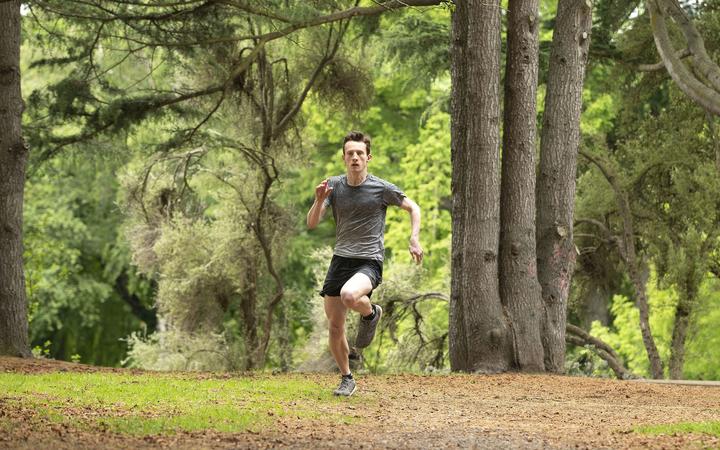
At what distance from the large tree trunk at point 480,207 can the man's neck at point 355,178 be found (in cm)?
378

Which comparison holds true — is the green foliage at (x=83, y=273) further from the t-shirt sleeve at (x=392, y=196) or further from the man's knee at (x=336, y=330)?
the t-shirt sleeve at (x=392, y=196)

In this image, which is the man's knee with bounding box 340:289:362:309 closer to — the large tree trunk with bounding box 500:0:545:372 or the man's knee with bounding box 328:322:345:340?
the man's knee with bounding box 328:322:345:340

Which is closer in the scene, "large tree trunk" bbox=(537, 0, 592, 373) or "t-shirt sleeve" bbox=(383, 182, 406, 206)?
"t-shirt sleeve" bbox=(383, 182, 406, 206)

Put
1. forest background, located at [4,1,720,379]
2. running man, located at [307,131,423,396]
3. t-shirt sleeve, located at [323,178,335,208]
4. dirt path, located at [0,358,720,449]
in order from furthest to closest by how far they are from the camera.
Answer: forest background, located at [4,1,720,379] → t-shirt sleeve, located at [323,178,335,208] → running man, located at [307,131,423,396] → dirt path, located at [0,358,720,449]

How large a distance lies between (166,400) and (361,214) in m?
2.11

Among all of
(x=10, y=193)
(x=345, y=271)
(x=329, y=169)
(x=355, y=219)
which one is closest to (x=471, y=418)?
(x=345, y=271)

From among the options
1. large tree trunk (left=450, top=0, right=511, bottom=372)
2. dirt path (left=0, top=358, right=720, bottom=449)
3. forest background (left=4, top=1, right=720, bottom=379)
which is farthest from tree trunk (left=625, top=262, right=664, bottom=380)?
dirt path (left=0, top=358, right=720, bottom=449)

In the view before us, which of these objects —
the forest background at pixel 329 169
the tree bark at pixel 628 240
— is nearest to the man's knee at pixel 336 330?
the forest background at pixel 329 169

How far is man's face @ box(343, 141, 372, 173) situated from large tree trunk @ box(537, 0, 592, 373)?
507 centimetres

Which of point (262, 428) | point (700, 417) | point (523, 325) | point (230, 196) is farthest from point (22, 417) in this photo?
point (230, 196)

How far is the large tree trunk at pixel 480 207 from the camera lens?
1281 cm

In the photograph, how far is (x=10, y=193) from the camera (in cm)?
1395

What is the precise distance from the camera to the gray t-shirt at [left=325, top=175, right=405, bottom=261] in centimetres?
915

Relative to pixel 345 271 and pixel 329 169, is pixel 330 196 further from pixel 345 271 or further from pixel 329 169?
pixel 329 169
